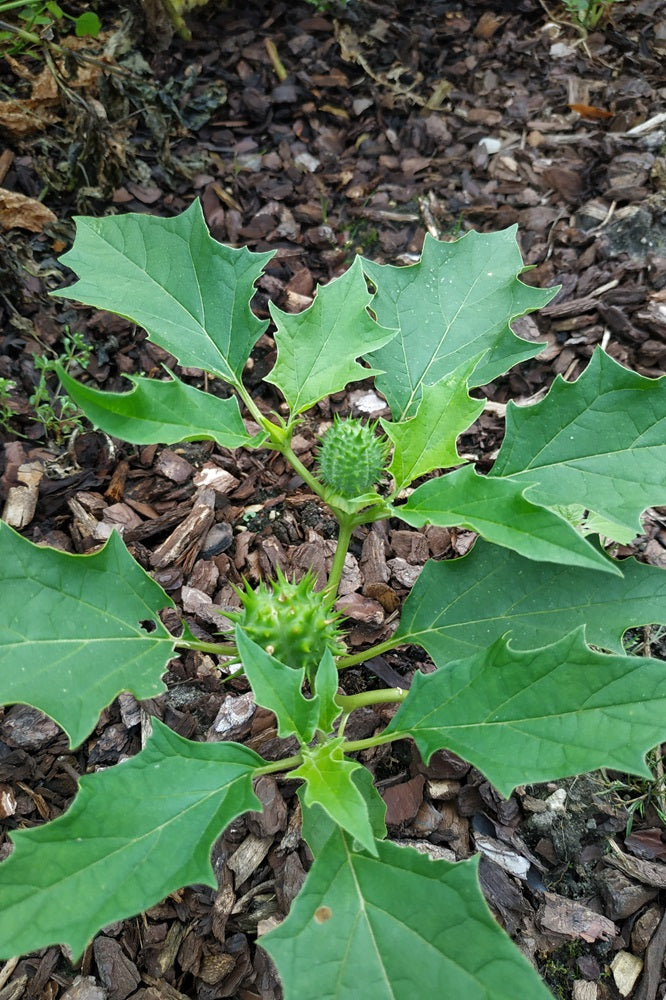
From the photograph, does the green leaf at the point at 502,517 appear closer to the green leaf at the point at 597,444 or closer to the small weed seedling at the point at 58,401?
the green leaf at the point at 597,444

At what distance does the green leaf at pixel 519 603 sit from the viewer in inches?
72.1

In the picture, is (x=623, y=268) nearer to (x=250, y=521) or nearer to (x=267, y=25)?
(x=250, y=521)

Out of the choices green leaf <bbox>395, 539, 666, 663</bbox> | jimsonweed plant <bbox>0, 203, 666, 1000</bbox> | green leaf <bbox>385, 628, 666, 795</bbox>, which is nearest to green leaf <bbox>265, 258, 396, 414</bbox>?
jimsonweed plant <bbox>0, 203, 666, 1000</bbox>

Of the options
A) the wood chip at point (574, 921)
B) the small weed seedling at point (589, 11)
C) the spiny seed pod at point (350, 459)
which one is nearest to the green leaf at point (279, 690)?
the spiny seed pod at point (350, 459)

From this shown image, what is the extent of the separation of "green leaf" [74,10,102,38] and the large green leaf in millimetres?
2418

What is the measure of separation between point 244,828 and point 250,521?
100 centimetres

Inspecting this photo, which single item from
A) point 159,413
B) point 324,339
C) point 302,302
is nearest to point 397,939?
point 159,413

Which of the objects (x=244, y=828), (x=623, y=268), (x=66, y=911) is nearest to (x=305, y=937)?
(x=66, y=911)

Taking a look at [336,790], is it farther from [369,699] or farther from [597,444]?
[597,444]

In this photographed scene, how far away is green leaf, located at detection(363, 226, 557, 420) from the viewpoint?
7.58ft

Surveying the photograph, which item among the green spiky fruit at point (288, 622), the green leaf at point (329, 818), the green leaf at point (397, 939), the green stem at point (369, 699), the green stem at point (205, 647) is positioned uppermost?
the green spiky fruit at point (288, 622)

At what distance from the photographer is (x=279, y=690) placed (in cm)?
156

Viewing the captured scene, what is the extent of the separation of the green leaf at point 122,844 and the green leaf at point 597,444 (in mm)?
1025

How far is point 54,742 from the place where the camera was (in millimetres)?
2230
